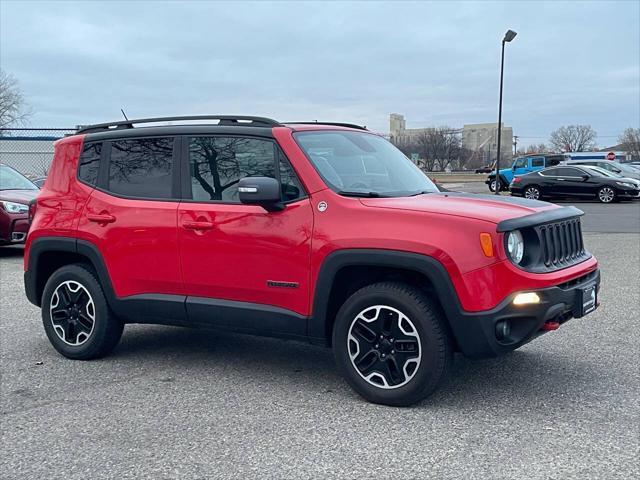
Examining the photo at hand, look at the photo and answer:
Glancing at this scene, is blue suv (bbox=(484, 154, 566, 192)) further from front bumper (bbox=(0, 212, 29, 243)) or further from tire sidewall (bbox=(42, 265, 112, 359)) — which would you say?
tire sidewall (bbox=(42, 265, 112, 359))

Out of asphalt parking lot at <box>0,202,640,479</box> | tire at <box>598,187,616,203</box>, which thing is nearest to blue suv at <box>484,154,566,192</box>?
tire at <box>598,187,616,203</box>

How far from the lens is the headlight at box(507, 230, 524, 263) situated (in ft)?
13.9

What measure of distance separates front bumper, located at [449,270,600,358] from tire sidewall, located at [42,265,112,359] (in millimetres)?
2774

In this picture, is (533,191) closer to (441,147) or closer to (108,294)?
(108,294)

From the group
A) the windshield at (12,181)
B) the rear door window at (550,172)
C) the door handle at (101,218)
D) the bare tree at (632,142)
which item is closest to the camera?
the door handle at (101,218)

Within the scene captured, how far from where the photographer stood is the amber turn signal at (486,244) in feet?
13.6

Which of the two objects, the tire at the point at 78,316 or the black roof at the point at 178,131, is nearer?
the black roof at the point at 178,131

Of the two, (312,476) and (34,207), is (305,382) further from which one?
(34,207)

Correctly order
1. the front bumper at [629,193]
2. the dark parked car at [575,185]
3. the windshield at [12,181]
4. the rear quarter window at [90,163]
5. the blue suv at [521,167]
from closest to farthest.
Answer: the rear quarter window at [90,163] < the windshield at [12,181] < the front bumper at [629,193] < the dark parked car at [575,185] < the blue suv at [521,167]

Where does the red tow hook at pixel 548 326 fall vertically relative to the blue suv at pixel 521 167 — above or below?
above

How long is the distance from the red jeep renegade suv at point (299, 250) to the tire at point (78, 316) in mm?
13

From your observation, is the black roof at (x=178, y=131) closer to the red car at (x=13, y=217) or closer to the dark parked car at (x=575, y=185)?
the red car at (x=13, y=217)

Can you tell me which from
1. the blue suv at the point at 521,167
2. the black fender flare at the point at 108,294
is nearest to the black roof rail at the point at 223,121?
the black fender flare at the point at 108,294

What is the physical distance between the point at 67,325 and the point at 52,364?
12.5 inches
